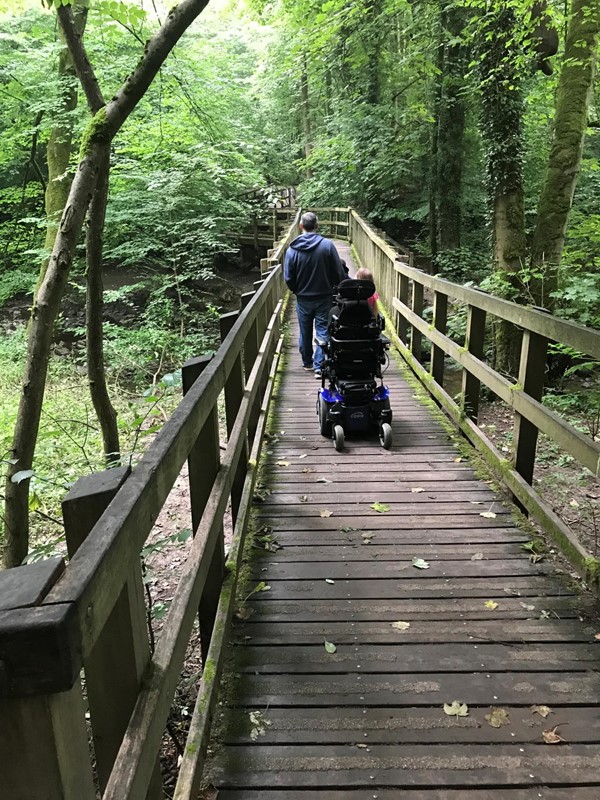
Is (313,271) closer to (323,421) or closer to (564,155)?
(323,421)

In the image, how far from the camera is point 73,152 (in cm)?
1498

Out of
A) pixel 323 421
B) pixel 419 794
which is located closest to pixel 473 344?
pixel 323 421

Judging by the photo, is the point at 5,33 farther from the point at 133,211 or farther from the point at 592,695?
the point at 592,695

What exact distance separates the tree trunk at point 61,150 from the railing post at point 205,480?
30.0 feet

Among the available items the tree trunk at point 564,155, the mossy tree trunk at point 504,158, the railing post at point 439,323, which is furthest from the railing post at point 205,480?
the mossy tree trunk at point 504,158

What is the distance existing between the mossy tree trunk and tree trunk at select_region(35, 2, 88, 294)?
6903mm

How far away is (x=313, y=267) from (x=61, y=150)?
8083 millimetres

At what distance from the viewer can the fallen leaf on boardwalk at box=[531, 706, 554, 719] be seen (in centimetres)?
254

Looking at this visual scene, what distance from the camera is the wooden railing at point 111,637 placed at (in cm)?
91

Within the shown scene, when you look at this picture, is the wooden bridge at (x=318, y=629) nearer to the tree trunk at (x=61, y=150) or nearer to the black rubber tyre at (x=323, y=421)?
the black rubber tyre at (x=323, y=421)

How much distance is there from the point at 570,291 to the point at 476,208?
12023mm

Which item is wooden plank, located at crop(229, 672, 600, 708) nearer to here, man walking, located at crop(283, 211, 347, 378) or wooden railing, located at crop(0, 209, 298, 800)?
wooden railing, located at crop(0, 209, 298, 800)

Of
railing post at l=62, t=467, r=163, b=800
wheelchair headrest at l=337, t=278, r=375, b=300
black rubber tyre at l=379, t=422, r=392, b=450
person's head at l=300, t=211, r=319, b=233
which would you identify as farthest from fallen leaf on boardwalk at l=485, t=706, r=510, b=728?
person's head at l=300, t=211, r=319, b=233

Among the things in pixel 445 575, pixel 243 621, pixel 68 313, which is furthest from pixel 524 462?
pixel 68 313
